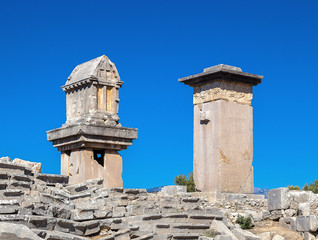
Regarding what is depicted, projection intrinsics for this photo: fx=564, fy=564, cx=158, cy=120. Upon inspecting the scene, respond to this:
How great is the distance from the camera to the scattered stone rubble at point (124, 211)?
870cm

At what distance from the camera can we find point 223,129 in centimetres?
1376

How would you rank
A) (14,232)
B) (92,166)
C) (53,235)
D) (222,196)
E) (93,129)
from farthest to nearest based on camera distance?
1. (92,166)
2. (93,129)
3. (222,196)
4. (53,235)
5. (14,232)

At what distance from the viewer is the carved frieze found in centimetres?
1381

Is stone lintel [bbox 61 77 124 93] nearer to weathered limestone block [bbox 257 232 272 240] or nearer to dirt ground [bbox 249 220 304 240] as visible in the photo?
dirt ground [bbox 249 220 304 240]

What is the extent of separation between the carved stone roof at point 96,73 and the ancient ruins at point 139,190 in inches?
1.1

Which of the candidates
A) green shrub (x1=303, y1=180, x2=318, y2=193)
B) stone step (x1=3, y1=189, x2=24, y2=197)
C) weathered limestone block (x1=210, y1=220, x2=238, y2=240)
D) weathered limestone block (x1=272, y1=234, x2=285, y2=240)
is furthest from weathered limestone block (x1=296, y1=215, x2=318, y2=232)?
green shrub (x1=303, y1=180, x2=318, y2=193)

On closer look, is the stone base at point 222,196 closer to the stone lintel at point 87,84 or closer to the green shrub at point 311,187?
the stone lintel at point 87,84

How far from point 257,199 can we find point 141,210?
148 inches

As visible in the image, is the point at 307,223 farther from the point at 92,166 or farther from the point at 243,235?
the point at 92,166

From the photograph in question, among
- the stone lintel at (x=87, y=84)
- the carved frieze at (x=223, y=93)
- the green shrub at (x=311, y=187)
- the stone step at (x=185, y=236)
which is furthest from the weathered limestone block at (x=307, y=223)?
the green shrub at (x=311, y=187)

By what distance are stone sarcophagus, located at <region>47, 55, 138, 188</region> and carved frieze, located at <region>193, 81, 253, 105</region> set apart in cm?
211

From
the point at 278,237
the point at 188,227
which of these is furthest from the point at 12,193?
the point at 278,237

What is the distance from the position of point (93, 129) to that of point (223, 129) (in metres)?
3.27

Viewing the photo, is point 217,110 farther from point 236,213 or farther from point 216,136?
point 236,213
